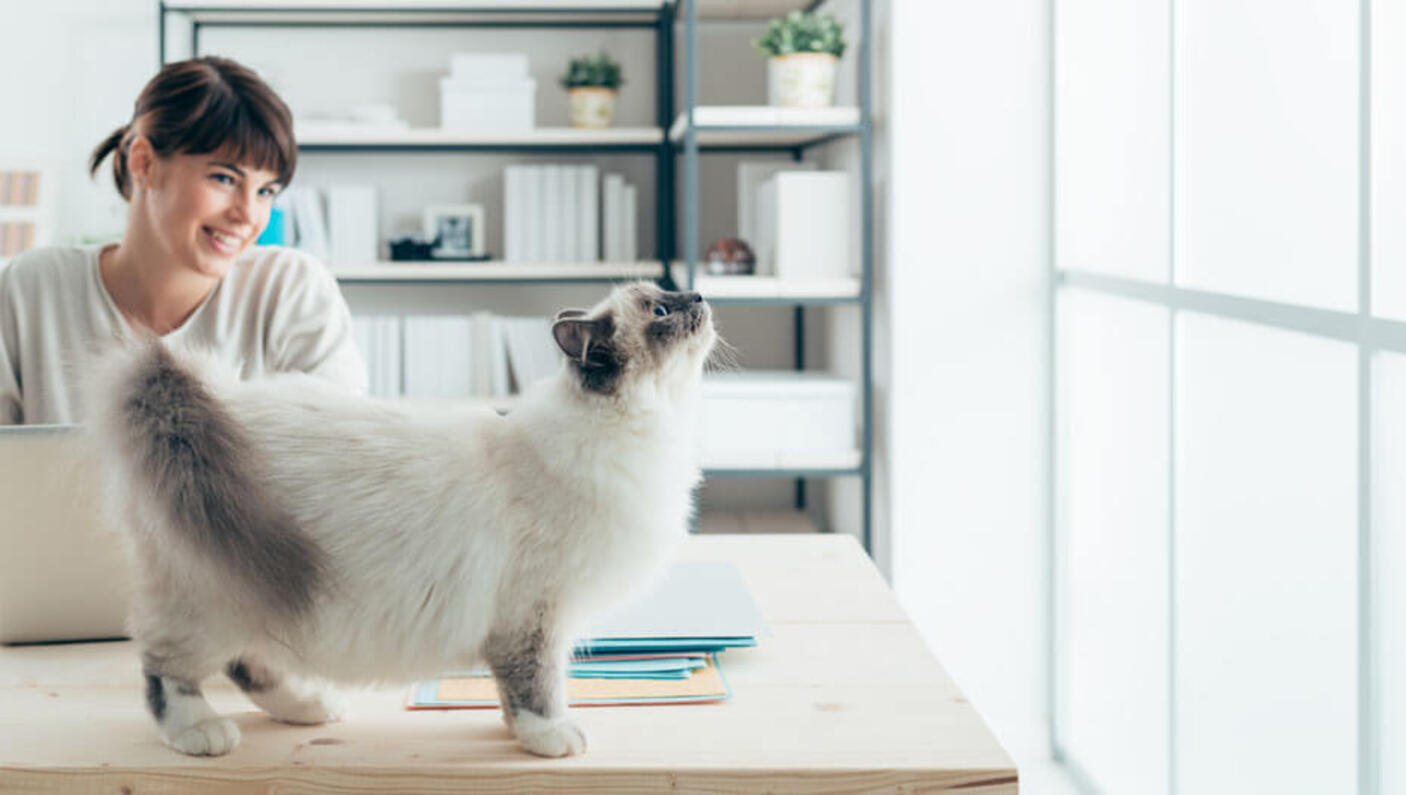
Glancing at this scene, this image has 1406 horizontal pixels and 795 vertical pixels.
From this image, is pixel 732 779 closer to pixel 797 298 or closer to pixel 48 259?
pixel 48 259

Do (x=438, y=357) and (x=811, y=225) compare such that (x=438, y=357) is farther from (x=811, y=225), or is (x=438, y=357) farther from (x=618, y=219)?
(x=811, y=225)

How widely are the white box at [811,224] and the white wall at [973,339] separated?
18cm

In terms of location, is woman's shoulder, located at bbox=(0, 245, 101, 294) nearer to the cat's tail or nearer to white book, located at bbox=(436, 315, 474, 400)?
the cat's tail

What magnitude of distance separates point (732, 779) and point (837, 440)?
7.25 feet

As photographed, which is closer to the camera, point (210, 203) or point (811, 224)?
point (210, 203)

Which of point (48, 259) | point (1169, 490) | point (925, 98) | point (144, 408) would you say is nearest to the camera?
point (144, 408)

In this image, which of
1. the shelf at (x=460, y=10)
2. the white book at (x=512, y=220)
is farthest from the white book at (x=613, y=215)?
the shelf at (x=460, y=10)

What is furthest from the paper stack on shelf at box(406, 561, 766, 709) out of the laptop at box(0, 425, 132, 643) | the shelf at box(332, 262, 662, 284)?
the shelf at box(332, 262, 662, 284)

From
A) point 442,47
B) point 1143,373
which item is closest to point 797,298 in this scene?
point 1143,373

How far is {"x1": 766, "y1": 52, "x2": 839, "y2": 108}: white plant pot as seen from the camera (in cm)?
304

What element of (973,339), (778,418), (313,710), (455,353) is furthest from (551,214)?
(313,710)

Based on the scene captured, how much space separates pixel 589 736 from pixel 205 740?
25cm

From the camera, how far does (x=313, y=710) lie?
3.16ft

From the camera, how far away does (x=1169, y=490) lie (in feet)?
7.36
